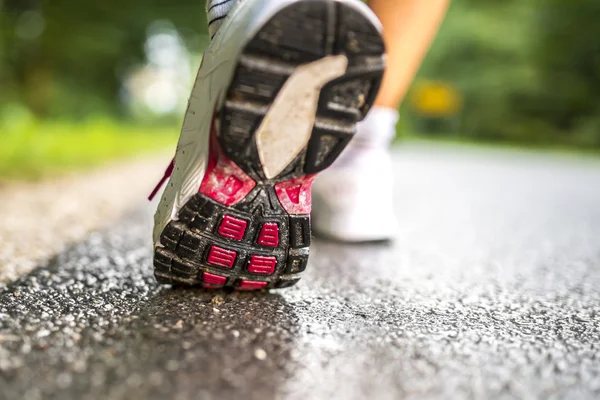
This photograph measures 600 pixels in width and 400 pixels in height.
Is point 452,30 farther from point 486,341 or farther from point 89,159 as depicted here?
point 486,341

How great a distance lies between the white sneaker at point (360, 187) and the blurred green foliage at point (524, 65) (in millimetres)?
11952

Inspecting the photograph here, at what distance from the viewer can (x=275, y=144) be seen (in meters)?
0.66

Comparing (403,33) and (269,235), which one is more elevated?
(403,33)

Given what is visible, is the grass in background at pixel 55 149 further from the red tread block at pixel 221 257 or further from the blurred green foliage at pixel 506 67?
the blurred green foliage at pixel 506 67

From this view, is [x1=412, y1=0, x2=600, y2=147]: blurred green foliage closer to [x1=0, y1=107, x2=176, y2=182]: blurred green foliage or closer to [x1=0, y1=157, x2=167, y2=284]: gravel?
[x1=0, y1=107, x2=176, y2=182]: blurred green foliage

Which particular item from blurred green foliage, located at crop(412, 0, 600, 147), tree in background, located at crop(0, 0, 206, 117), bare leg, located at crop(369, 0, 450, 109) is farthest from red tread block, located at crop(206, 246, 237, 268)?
blurred green foliage, located at crop(412, 0, 600, 147)

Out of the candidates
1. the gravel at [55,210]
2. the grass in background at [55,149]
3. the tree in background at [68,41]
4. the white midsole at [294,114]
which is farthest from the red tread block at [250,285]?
the tree in background at [68,41]

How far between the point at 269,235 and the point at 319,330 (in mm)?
131

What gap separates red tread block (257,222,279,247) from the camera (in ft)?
2.37

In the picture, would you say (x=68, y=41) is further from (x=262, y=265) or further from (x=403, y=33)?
(x=262, y=265)

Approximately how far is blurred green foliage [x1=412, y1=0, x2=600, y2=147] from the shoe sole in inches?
492

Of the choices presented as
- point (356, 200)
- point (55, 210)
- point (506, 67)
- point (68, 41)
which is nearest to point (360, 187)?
point (356, 200)

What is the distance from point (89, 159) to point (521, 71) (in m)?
12.1

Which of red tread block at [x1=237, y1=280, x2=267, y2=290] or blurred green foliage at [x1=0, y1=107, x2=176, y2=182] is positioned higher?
red tread block at [x1=237, y1=280, x2=267, y2=290]
